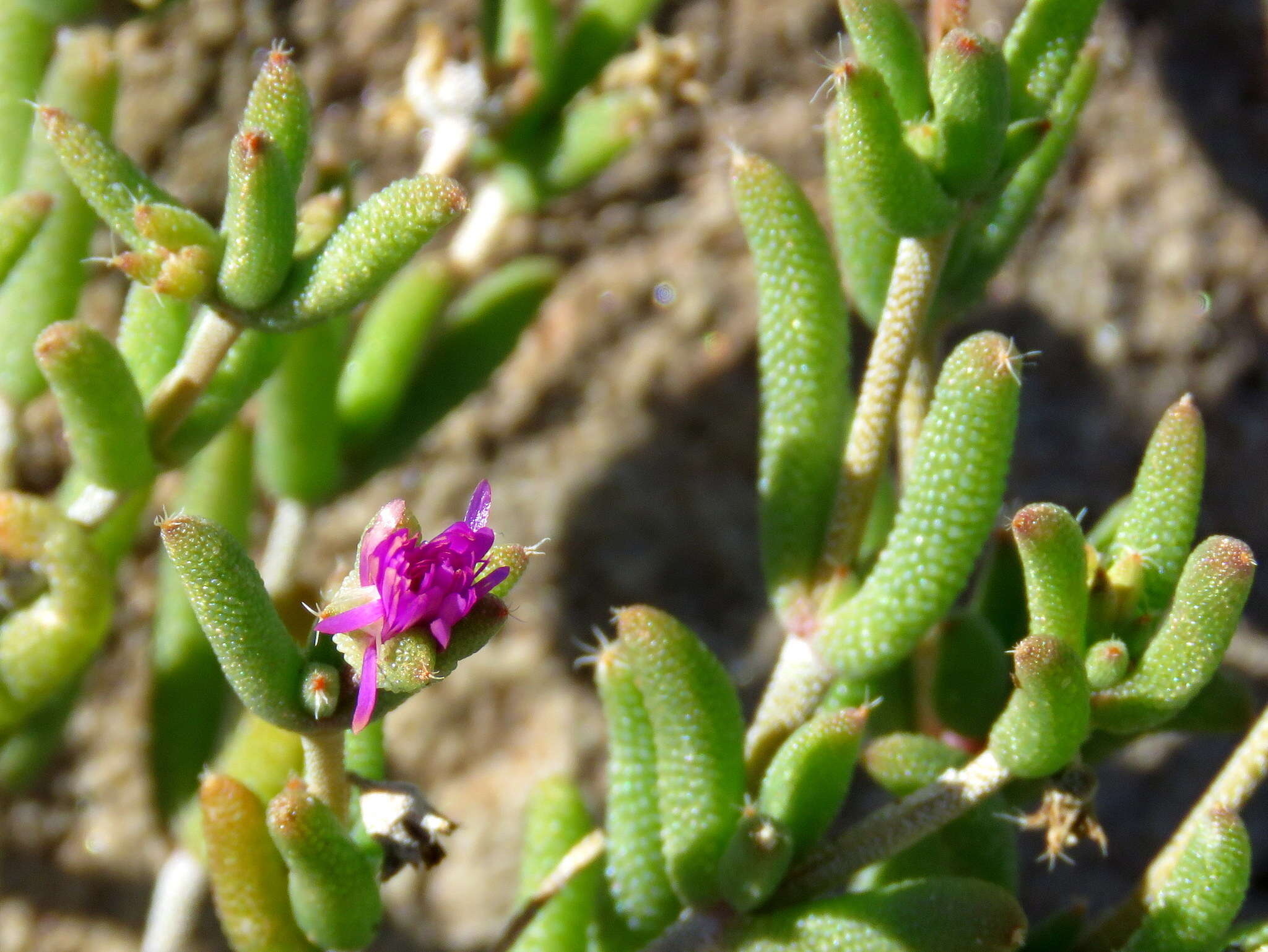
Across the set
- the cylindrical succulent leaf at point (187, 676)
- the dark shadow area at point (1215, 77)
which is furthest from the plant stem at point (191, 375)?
the dark shadow area at point (1215, 77)

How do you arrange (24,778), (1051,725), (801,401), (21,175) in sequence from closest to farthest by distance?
(1051,725), (801,401), (21,175), (24,778)

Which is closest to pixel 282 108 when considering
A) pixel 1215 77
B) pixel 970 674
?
pixel 970 674

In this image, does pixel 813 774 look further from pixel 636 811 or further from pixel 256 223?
pixel 256 223

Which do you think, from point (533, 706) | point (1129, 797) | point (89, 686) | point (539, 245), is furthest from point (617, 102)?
point (1129, 797)

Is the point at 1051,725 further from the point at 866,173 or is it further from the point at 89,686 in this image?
the point at 89,686

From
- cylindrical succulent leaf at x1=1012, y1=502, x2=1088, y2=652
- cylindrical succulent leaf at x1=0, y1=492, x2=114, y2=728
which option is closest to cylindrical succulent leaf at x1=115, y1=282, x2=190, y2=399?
cylindrical succulent leaf at x1=0, y1=492, x2=114, y2=728

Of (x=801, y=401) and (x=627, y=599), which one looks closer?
(x=801, y=401)

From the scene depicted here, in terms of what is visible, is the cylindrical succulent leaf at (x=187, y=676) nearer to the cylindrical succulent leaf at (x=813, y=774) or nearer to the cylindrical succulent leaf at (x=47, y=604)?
the cylindrical succulent leaf at (x=47, y=604)
